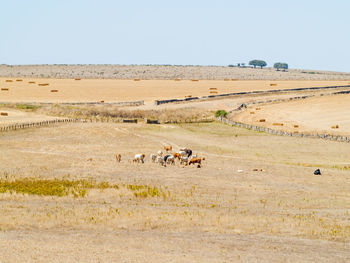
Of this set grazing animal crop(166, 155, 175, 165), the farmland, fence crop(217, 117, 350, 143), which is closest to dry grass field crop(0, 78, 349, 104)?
fence crop(217, 117, 350, 143)

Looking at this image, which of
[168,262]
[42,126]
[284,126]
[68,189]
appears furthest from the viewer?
[284,126]

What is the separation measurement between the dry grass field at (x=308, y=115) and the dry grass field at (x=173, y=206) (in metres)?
22.6

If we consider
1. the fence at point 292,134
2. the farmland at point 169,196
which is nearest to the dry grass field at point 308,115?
the farmland at point 169,196

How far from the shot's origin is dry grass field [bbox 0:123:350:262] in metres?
25.3

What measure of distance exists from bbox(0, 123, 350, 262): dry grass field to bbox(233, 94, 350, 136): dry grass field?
2261 cm

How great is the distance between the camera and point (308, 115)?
9456cm

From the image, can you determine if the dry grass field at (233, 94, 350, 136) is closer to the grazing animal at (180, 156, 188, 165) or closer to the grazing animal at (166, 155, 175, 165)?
the grazing animal at (180, 156, 188, 165)

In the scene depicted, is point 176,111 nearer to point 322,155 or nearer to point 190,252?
point 322,155

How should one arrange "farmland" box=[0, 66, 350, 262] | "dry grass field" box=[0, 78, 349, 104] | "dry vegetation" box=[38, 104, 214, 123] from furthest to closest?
"dry grass field" box=[0, 78, 349, 104], "dry vegetation" box=[38, 104, 214, 123], "farmland" box=[0, 66, 350, 262]

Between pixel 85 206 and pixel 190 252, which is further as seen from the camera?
pixel 85 206

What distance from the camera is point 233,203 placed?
112 feet

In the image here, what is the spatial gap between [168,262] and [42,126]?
170ft

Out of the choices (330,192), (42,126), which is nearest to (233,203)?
(330,192)

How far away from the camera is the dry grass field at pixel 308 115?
79.9 m
